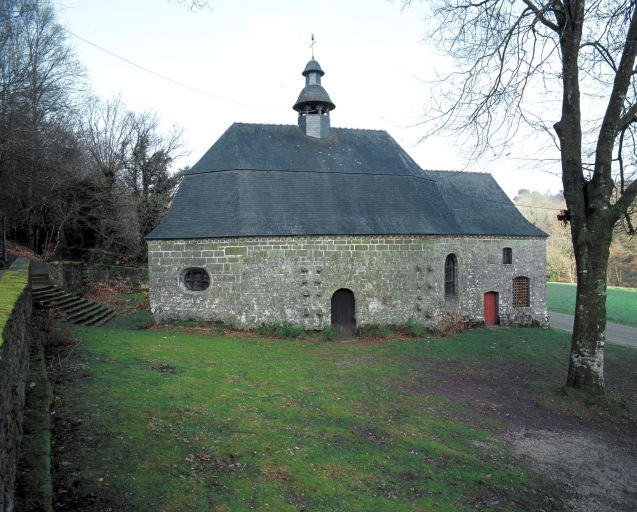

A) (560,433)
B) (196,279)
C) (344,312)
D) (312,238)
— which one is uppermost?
(312,238)

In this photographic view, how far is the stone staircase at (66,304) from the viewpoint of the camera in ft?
45.7

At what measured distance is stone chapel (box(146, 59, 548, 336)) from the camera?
15961mm

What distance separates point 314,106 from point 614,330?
63.3ft

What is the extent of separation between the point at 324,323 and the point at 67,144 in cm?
1957

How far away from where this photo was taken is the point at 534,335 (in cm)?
1881

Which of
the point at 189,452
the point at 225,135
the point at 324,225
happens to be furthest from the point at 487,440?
the point at 225,135

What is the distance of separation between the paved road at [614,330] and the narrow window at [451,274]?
8051 millimetres

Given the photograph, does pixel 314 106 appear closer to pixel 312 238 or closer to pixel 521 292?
pixel 312 238

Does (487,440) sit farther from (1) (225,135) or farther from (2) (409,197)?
(1) (225,135)

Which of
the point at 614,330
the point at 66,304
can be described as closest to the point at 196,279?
the point at 66,304

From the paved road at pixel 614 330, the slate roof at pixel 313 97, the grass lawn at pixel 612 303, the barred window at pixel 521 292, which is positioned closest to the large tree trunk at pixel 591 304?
the barred window at pixel 521 292

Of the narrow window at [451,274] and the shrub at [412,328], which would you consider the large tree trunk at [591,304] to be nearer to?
the shrub at [412,328]

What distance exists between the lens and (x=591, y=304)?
9438 millimetres

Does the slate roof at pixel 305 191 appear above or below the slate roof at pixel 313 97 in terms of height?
below
